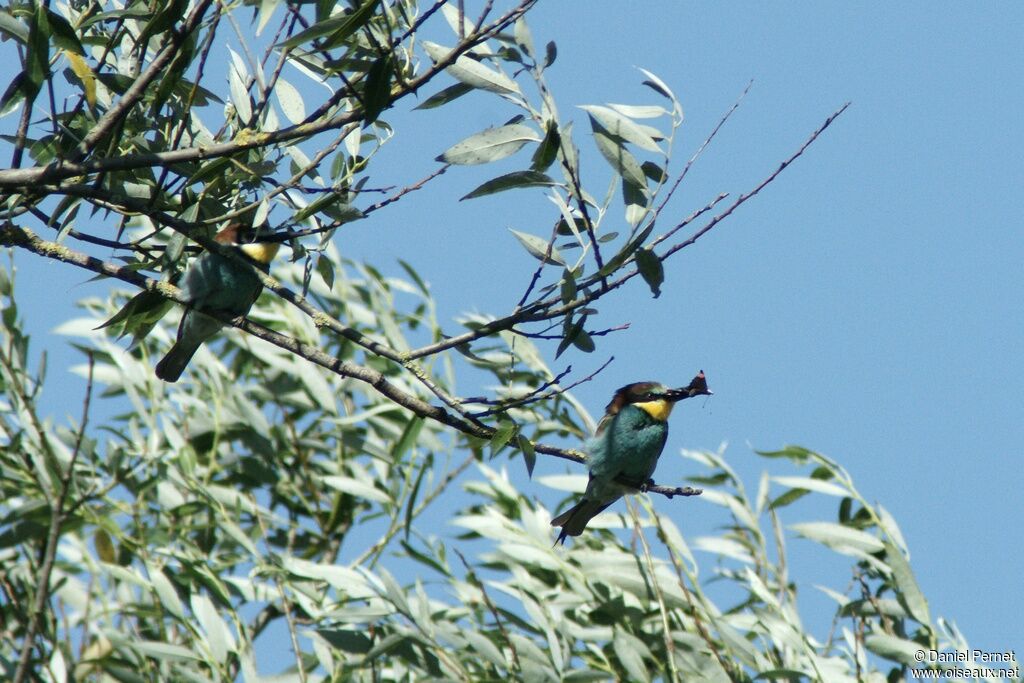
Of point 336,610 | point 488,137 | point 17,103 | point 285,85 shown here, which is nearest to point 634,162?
point 488,137

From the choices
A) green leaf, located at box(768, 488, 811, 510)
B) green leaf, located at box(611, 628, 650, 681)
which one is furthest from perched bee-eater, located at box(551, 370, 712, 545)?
green leaf, located at box(768, 488, 811, 510)

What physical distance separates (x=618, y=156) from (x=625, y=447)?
5.61 feet

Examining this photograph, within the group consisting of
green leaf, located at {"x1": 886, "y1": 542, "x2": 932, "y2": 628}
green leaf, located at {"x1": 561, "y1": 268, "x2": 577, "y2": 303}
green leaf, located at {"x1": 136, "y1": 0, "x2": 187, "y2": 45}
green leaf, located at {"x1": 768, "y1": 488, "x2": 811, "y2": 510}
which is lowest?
green leaf, located at {"x1": 886, "y1": 542, "x2": 932, "y2": 628}

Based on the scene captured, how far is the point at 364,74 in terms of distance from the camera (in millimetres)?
2412

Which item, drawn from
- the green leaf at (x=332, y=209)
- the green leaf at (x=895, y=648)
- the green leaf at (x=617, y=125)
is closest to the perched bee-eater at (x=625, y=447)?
the green leaf at (x=895, y=648)

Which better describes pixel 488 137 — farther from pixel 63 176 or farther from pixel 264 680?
pixel 264 680

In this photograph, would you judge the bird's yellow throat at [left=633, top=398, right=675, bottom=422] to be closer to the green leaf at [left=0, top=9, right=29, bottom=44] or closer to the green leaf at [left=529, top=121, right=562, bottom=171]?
the green leaf at [left=529, top=121, right=562, bottom=171]

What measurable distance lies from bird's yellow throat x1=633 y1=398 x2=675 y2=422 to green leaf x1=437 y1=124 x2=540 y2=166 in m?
1.95

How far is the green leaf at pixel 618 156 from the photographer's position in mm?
2334

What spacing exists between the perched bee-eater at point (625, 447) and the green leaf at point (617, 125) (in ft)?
5.19

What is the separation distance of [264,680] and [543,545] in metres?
1.20

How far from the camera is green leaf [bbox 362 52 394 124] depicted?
2156mm

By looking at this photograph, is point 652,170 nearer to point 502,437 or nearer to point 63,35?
point 502,437

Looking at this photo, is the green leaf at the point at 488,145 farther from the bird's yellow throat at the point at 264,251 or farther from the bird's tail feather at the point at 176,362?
the bird's yellow throat at the point at 264,251
